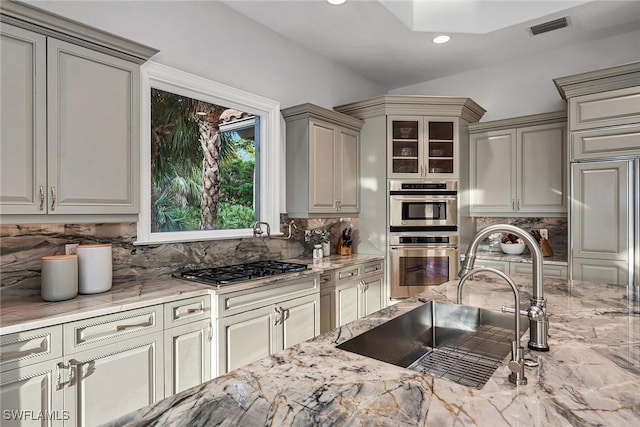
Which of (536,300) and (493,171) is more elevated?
(493,171)

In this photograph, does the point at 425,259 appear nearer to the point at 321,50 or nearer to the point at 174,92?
the point at 321,50

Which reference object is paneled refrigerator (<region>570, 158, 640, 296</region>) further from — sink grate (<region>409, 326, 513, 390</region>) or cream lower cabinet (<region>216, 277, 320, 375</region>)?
Result: cream lower cabinet (<region>216, 277, 320, 375</region>)

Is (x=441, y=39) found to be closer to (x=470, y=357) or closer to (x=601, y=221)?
(x=601, y=221)

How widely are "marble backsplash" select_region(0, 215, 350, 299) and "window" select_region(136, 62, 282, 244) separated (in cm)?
8

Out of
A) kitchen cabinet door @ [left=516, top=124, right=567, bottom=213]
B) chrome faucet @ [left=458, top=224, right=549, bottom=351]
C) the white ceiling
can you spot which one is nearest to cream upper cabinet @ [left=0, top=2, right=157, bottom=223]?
the white ceiling

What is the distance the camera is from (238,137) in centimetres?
320

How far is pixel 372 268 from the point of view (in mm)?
3709

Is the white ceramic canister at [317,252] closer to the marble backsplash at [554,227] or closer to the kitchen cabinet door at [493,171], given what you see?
the kitchen cabinet door at [493,171]

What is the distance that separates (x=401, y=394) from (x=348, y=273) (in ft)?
8.21

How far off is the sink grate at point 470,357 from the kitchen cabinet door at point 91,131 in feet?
5.81

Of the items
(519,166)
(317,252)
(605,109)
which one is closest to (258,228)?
(317,252)

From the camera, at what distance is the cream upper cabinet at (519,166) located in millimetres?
3680

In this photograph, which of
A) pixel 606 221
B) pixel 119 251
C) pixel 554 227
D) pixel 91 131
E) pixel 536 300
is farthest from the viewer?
pixel 554 227

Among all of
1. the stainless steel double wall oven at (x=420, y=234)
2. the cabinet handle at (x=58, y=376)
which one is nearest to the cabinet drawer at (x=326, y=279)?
the stainless steel double wall oven at (x=420, y=234)
